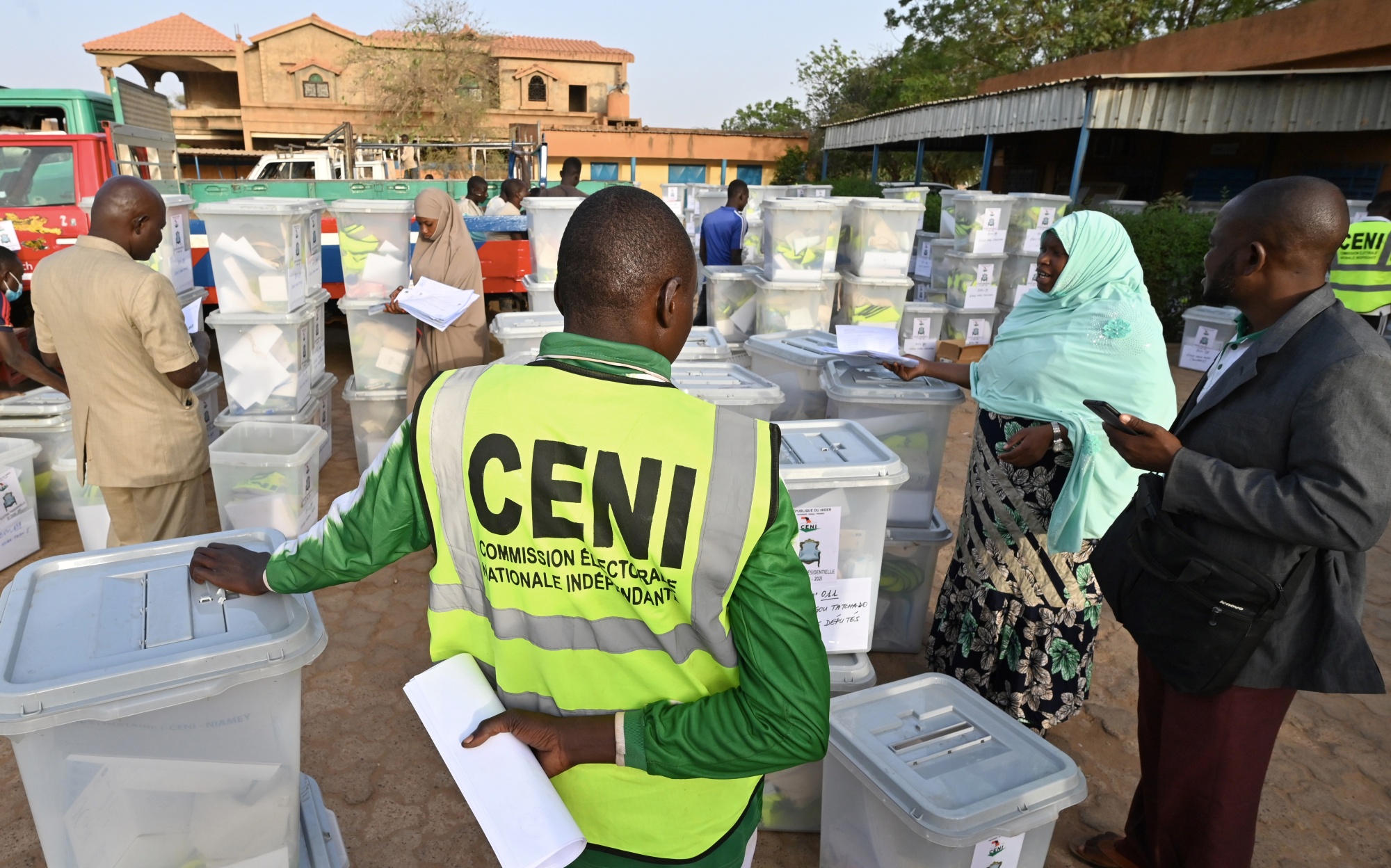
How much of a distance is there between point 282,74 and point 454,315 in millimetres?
25105

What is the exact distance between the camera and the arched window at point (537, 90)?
1102 inches

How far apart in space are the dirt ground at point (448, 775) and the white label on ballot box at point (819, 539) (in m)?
0.87

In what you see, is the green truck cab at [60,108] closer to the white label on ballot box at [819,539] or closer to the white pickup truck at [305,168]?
the white pickup truck at [305,168]

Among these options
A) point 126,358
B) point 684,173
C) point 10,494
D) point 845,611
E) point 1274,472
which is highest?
point 684,173

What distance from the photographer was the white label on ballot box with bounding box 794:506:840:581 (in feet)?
7.69

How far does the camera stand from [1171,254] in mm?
8891

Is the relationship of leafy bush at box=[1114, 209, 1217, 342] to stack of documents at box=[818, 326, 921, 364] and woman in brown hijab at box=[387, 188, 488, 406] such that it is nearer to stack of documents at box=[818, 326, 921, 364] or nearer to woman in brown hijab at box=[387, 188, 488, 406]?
stack of documents at box=[818, 326, 921, 364]

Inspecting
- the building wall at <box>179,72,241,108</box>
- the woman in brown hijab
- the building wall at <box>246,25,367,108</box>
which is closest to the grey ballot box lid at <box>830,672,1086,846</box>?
the woman in brown hijab

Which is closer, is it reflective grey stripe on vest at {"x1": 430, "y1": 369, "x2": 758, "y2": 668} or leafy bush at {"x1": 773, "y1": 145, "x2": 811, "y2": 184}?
reflective grey stripe on vest at {"x1": 430, "y1": 369, "x2": 758, "y2": 668}

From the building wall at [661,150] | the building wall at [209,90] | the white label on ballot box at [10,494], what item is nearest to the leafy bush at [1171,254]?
the white label on ballot box at [10,494]

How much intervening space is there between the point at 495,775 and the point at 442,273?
12.9ft

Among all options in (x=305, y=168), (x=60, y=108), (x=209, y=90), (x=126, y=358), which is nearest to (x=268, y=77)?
(x=209, y=90)

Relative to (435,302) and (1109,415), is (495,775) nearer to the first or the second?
(1109,415)

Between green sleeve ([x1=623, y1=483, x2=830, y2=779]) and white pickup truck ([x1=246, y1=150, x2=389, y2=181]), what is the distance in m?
12.1
